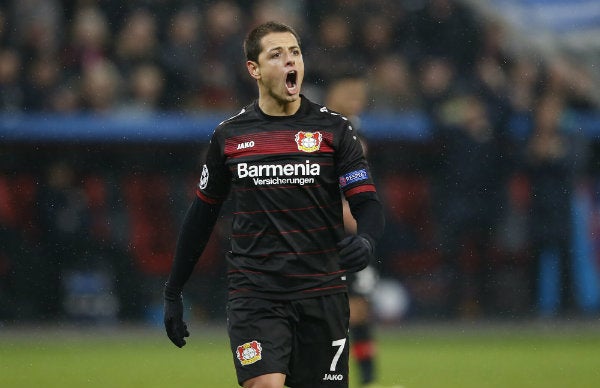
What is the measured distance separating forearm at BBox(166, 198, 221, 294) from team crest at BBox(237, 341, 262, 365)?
61cm

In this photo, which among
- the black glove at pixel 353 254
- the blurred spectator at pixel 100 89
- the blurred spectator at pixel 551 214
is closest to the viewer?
the black glove at pixel 353 254

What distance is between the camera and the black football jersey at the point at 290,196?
211 inches

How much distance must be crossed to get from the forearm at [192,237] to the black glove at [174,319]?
0.03 metres

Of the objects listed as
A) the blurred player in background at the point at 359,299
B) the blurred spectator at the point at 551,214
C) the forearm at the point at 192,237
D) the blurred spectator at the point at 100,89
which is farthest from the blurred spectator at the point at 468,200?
the forearm at the point at 192,237

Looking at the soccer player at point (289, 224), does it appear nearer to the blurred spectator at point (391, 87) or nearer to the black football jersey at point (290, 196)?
the black football jersey at point (290, 196)

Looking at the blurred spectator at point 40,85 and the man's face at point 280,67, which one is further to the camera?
the blurred spectator at point 40,85

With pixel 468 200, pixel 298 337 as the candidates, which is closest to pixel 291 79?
pixel 298 337

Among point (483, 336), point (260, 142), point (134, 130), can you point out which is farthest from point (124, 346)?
point (260, 142)

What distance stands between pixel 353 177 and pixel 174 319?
3.61 feet

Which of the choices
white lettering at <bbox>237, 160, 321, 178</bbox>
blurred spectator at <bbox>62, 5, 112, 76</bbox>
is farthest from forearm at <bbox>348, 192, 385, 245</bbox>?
blurred spectator at <bbox>62, 5, 112, 76</bbox>

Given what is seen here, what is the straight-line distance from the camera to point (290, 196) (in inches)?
212

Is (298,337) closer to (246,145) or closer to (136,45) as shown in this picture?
(246,145)

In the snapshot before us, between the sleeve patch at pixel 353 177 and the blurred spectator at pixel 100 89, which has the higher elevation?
the blurred spectator at pixel 100 89

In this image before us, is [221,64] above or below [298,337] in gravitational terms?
above
